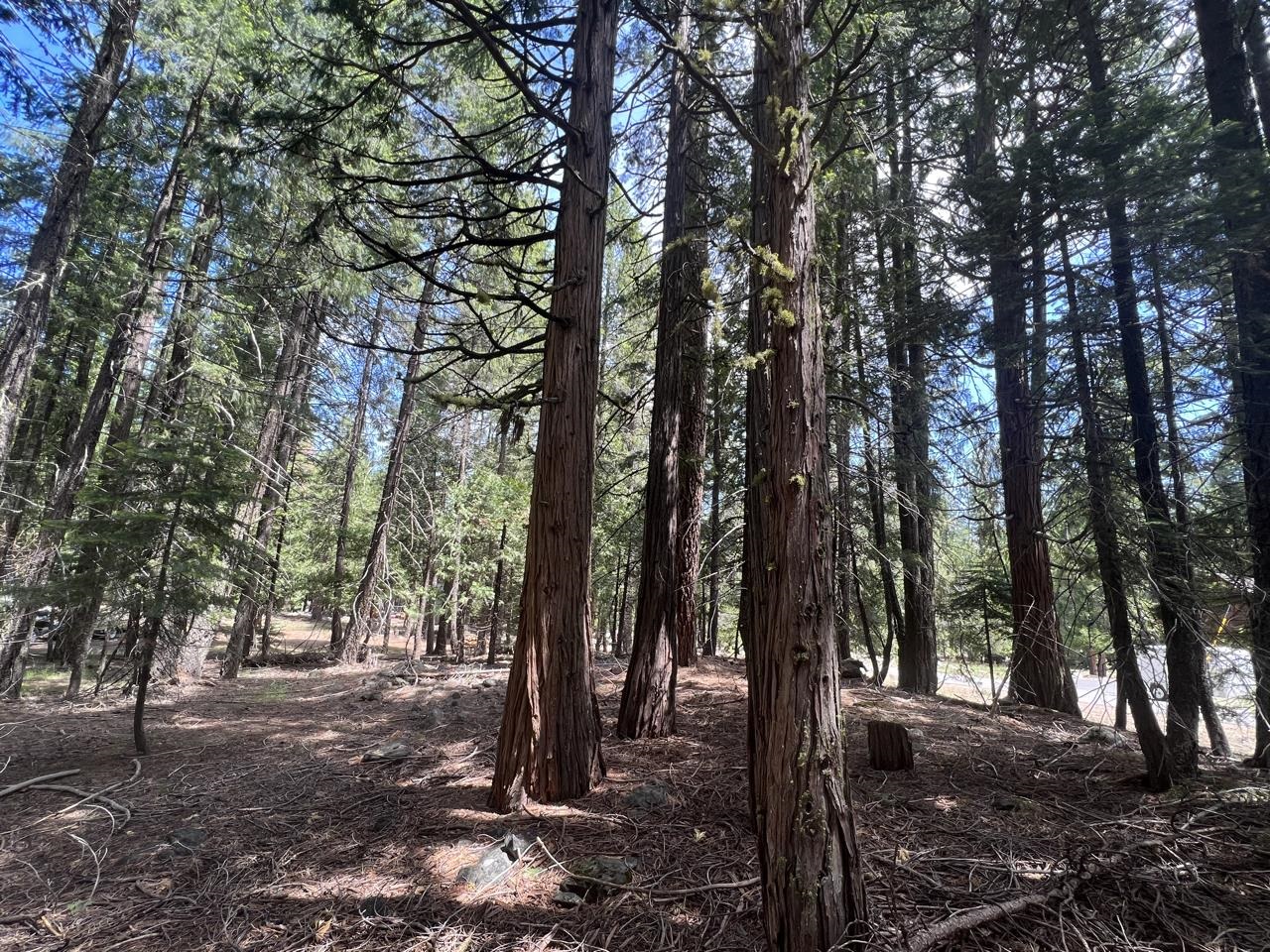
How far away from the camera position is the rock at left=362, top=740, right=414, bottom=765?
502 cm

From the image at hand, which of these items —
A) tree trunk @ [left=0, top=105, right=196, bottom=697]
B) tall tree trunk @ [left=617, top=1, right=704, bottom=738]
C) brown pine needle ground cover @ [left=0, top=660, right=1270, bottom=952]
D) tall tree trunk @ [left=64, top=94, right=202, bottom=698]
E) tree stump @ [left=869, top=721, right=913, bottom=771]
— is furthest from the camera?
tall tree trunk @ [left=64, top=94, right=202, bottom=698]

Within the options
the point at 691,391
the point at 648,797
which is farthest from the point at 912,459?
the point at 648,797

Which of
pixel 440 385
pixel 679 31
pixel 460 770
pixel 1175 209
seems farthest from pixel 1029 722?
pixel 440 385

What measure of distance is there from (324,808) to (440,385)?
10.4 meters

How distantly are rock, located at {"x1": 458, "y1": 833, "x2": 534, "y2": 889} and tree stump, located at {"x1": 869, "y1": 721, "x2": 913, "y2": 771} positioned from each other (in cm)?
261

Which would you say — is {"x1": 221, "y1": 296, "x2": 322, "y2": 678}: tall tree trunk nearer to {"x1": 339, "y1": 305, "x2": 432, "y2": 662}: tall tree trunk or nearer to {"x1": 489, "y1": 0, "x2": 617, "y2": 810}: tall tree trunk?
{"x1": 339, "y1": 305, "x2": 432, "y2": 662}: tall tree trunk

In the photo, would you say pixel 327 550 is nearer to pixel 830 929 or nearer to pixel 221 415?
pixel 221 415

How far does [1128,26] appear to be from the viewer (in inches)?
236

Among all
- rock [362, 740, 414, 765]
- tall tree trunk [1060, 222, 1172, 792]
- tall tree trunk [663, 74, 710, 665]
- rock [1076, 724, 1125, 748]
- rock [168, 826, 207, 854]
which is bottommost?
rock [168, 826, 207, 854]

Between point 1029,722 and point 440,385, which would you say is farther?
point 440,385

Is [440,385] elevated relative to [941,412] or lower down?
elevated

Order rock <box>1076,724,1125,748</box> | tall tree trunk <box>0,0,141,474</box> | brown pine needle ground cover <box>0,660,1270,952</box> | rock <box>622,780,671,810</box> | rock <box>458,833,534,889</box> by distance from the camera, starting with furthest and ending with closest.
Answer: tall tree trunk <box>0,0,141,474</box>, rock <box>1076,724,1125,748</box>, rock <box>622,780,671,810</box>, rock <box>458,833,534,889</box>, brown pine needle ground cover <box>0,660,1270,952</box>

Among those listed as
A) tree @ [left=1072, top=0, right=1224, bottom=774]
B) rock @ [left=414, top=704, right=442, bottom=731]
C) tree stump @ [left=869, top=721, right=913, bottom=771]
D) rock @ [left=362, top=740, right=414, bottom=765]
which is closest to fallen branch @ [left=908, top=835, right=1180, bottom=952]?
tree stump @ [left=869, top=721, right=913, bottom=771]

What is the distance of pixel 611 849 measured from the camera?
10.4ft
